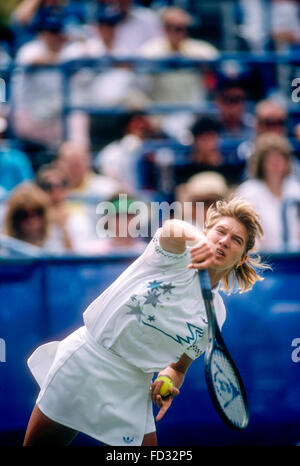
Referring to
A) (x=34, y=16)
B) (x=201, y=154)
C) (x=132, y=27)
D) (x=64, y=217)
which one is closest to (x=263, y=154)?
(x=201, y=154)

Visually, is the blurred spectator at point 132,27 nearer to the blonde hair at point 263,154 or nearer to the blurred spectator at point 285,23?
the blurred spectator at point 285,23

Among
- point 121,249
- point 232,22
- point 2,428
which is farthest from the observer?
point 232,22

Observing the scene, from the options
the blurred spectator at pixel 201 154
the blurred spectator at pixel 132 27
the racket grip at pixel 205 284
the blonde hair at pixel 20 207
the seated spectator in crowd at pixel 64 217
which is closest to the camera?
the racket grip at pixel 205 284

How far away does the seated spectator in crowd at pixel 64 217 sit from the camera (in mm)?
4699

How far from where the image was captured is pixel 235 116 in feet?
20.4

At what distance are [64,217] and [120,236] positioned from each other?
0.59 metres

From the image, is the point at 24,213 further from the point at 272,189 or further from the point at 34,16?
the point at 34,16

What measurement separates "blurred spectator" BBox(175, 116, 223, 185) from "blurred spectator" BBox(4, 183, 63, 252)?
1.40 metres

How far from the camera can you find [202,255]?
2.79m

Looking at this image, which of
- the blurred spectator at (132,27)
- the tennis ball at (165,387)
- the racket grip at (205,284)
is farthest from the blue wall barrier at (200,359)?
the blurred spectator at (132,27)

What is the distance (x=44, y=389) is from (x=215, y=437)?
51.4 inches

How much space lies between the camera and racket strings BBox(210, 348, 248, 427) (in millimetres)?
2920

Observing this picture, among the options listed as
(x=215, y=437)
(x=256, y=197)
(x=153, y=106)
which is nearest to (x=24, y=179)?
(x=153, y=106)
